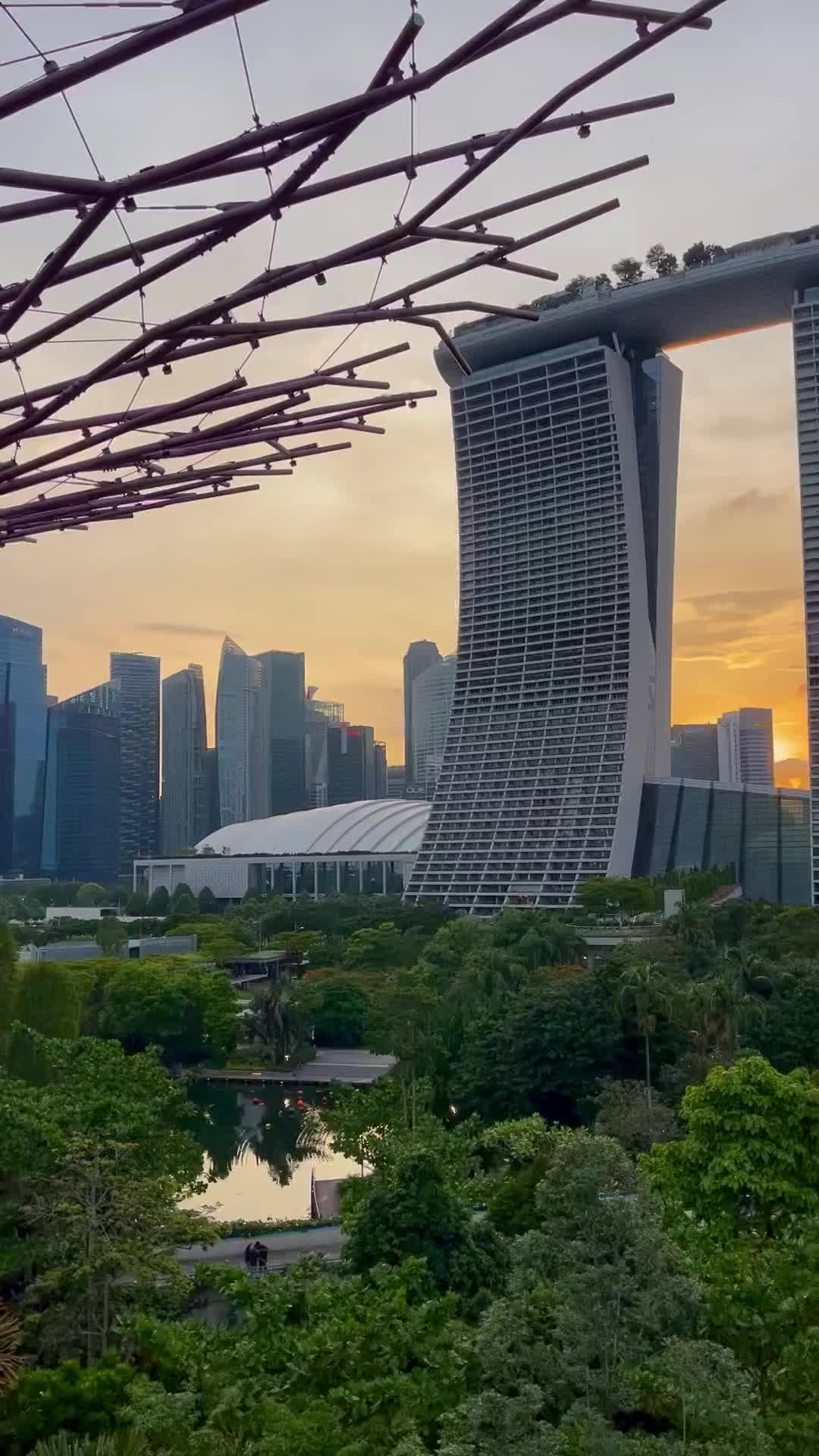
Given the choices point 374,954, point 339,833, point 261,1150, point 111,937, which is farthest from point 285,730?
point 261,1150

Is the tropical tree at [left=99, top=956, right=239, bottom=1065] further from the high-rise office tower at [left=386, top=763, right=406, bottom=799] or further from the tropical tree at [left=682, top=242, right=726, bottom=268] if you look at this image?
the high-rise office tower at [left=386, top=763, right=406, bottom=799]

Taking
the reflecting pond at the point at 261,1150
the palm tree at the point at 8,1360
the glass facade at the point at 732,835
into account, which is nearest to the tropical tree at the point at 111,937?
the reflecting pond at the point at 261,1150

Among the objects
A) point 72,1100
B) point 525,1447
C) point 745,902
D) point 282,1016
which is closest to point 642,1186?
point 525,1447

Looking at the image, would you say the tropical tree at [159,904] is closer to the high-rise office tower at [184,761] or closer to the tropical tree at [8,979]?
the tropical tree at [8,979]

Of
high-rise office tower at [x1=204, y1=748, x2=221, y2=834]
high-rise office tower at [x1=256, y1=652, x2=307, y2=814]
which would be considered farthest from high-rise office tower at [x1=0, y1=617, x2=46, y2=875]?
high-rise office tower at [x1=256, y1=652, x2=307, y2=814]

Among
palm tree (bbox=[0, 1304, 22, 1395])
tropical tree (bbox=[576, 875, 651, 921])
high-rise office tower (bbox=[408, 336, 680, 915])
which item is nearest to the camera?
palm tree (bbox=[0, 1304, 22, 1395])

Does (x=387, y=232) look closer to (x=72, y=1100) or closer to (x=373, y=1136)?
(x=72, y=1100)
